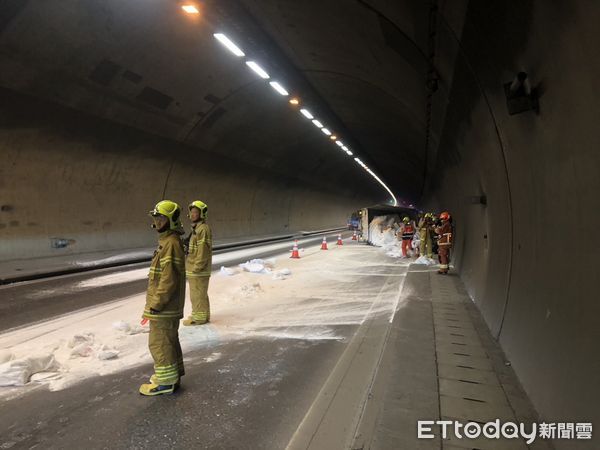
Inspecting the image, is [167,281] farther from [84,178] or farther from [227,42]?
[84,178]

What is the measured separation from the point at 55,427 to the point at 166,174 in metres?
14.6

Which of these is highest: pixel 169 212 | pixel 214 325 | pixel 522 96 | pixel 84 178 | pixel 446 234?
pixel 84 178

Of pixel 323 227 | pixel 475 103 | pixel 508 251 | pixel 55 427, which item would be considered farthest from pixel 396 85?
pixel 323 227

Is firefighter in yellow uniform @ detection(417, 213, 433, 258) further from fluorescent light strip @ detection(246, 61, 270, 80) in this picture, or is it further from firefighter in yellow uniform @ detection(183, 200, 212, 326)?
firefighter in yellow uniform @ detection(183, 200, 212, 326)

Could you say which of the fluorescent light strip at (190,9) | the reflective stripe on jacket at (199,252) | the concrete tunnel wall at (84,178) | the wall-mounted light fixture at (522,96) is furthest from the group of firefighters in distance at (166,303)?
the concrete tunnel wall at (84,178)

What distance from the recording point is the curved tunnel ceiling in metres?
8.10

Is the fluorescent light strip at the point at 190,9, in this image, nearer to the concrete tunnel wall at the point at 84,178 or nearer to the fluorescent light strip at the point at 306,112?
the concrete tunnel wall at the point at 84,178

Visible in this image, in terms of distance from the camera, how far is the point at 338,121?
1812 centimetres

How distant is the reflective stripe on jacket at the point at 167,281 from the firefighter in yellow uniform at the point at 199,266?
210 centimetres

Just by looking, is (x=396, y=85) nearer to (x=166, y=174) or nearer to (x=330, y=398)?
(x=330, y=398)

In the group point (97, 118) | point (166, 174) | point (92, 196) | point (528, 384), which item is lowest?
point (528, 384)

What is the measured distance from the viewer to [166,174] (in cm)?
1692

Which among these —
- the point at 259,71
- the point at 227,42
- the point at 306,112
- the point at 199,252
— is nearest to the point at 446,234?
the point at 259,71

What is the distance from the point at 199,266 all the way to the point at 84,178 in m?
9.67
